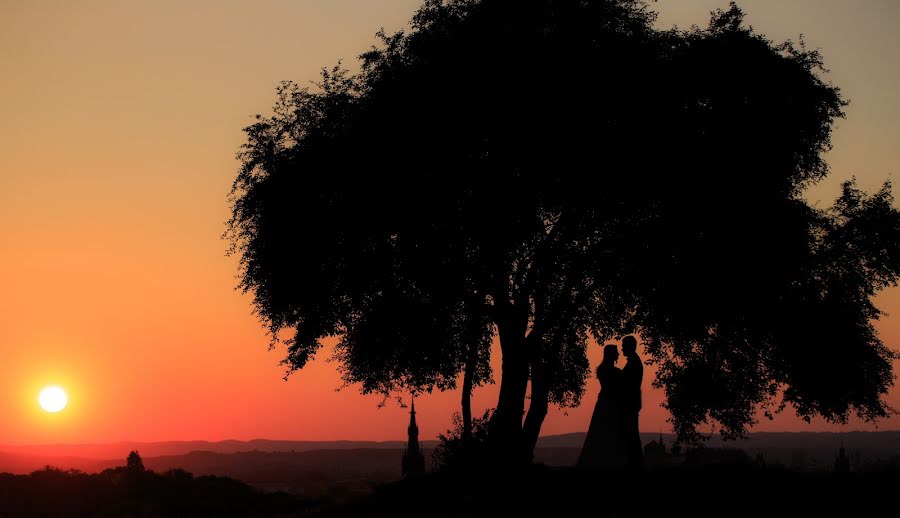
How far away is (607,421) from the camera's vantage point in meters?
26.1

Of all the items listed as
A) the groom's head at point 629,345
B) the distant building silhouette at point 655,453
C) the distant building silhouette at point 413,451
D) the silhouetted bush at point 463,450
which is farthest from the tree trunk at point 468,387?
the distant building silhouette at point 655,453

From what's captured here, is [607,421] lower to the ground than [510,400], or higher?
lower

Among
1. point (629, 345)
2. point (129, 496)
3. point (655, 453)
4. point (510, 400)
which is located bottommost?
point (129, 496)

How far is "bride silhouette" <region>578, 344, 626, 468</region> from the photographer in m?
23.2

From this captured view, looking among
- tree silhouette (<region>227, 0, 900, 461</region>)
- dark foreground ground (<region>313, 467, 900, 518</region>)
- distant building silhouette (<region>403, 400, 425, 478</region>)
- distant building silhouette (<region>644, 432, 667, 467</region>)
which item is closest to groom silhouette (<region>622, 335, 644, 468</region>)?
dark foreground ground (<region>313, 467, 900, 518</region>)

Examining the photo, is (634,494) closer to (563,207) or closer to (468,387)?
(563,207)

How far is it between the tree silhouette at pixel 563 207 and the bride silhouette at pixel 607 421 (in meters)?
2.52

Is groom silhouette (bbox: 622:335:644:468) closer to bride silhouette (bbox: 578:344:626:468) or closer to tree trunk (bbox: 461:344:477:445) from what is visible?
bride silhouette (bbox: 578:344:626:468)

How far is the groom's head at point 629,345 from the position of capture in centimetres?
2238

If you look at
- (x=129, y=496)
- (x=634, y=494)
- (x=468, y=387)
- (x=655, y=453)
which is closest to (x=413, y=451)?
(x=129, y=496)

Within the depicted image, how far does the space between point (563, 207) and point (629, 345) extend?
28.3 feet

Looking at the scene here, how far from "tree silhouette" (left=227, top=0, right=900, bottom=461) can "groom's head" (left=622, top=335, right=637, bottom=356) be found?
687cm

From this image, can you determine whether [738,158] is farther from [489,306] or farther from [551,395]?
[551,395]

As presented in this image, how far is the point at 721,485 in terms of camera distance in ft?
71.2
